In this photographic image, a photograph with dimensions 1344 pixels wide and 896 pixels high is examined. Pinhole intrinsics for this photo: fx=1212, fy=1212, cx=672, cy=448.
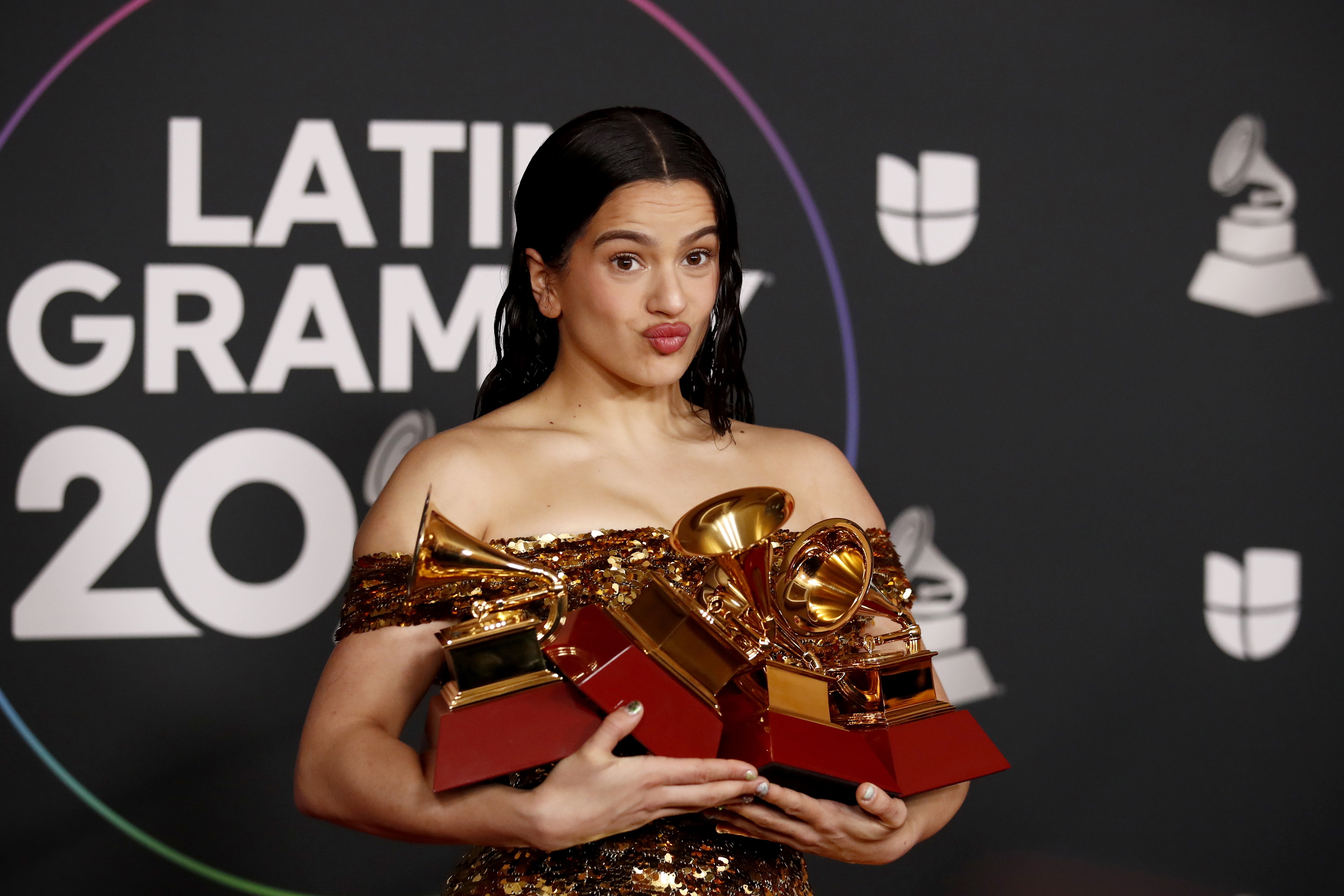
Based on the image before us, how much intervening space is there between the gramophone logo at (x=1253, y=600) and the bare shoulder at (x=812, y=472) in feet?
5.30

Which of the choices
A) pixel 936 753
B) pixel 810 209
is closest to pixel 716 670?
pixel 936 753

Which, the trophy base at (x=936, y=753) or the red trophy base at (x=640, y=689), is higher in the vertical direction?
the red trophy base at (x=640, y=689)

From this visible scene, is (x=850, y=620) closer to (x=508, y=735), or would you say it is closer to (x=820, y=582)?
(x=820, y=582)

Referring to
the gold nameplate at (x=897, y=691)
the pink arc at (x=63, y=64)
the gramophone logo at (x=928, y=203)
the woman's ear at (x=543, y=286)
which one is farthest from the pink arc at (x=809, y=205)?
the gold nameplate at (x=897, y=691)

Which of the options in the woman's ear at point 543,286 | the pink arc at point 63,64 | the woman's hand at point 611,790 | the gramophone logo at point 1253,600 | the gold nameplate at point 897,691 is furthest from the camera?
the gramophone logo at point 1253,600

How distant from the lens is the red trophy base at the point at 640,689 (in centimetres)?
128

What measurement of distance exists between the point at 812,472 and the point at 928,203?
1392 millimetres

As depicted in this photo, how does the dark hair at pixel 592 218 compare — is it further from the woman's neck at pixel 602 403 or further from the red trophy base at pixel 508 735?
the red trophy base at pixel 508 735

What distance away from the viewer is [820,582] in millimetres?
1400

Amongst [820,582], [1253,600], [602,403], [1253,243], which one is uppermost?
[1253,243]

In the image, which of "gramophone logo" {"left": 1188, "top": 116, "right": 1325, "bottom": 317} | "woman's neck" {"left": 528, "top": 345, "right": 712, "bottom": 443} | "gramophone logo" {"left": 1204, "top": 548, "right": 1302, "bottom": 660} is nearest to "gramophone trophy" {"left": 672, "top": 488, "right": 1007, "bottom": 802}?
"woman's neck" {"left": 528, "top": 345, "right": 712, "bottom": 443}

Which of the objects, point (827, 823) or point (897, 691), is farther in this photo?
point (897, 691)

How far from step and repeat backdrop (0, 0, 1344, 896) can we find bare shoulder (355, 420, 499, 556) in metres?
1.23

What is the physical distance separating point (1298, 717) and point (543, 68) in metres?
2.49
